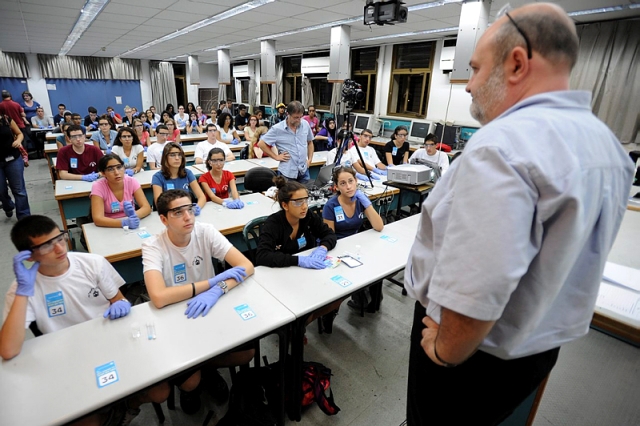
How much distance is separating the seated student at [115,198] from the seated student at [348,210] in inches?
57.7

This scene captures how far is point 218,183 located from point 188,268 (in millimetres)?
1603

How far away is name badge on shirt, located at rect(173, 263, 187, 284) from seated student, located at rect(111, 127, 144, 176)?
2.97 metres

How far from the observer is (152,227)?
2477 mm

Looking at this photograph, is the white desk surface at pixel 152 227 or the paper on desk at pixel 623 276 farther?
the white desk surface at pixel 152 227

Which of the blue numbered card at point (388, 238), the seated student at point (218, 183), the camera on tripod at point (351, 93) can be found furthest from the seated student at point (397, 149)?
the blue numbered card at point (388, 238)

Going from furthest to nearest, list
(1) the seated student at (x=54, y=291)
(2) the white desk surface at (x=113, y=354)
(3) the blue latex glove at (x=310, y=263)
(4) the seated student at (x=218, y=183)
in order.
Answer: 1. (4) the seated student at (x=218, y=183)
2. (3) the blue latex glove at (x=310, y=263)
3. (1) the seated student at (x=54, y=291)
4. (2) the white desk surface at (x=113, y=354)

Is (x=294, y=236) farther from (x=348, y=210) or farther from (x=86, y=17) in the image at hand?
(x=86, y=17)

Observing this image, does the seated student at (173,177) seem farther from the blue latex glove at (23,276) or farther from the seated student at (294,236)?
the blue latex glove at (23,276)

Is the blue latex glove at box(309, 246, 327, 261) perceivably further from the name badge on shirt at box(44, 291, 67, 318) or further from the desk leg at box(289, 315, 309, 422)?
the name badge on shirt at box(44, 291, 67, 318)

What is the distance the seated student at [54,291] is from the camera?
4.08 ft

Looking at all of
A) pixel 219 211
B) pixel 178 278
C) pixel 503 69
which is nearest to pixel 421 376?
pixel 503 69

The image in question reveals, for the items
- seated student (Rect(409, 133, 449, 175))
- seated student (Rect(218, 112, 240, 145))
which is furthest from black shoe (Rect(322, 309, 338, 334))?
seated student (Rect(218, 112, 240, 145))

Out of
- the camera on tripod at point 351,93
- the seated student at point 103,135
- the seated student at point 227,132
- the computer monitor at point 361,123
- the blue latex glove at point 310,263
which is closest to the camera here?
the blue latex glove at point 310,263

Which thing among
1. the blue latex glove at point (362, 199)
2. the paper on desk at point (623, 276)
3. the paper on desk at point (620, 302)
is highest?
the blue latex glove at point (362, 199)
